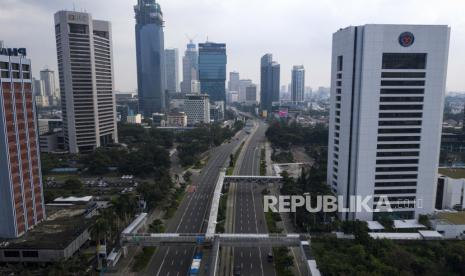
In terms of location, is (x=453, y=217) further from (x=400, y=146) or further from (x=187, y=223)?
(x=187, y=223)

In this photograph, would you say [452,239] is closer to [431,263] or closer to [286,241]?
[431,263]

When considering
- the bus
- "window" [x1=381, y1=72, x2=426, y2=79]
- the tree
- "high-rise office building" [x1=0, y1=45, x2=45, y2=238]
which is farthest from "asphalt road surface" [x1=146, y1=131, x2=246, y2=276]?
"window" [x1=381, y1=72, x2=426, y2=79]

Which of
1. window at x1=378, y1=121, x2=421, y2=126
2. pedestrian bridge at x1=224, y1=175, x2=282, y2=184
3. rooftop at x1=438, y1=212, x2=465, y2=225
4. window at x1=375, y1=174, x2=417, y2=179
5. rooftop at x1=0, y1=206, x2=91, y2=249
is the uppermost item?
window at x1=378, y1=121, x2=421, y2=126

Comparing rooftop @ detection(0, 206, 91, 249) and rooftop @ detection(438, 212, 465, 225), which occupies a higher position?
rooftop @ detection(438, 212, 465, 225)

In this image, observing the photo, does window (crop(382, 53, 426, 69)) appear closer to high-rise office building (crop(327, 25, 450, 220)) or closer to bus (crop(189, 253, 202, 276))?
high-rise office building (crop(327, 25, 450, 220))

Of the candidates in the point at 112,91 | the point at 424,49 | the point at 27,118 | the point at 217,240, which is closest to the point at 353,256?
the point at 217,240

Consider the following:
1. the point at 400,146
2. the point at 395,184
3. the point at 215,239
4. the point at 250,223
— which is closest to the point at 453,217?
the point at 395,184

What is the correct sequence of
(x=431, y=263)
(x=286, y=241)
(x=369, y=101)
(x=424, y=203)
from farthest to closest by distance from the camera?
(x=424, y=203) → (x=369, y=101) → (x=286, y=241) → (x=431, y=263)
